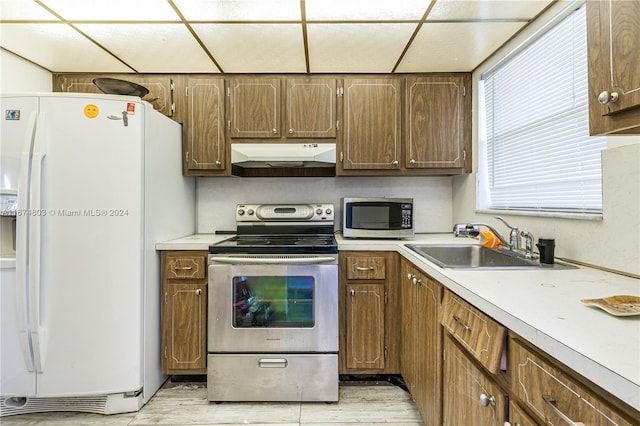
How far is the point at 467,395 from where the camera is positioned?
1086mm

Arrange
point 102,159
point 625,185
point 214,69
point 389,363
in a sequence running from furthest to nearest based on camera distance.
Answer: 1. point 214,69
2. point 389,363
3. point 102,159
4. point 625,185

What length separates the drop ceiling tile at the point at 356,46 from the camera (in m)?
1.81

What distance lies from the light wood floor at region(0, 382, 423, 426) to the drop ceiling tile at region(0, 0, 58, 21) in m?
2.18

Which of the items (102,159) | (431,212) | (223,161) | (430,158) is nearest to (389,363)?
(431,212)

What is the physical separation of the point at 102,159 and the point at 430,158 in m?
2.13

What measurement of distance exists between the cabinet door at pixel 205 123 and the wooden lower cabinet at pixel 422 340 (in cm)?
156

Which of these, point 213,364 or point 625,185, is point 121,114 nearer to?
point 213,364

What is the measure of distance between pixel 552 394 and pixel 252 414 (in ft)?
5.32

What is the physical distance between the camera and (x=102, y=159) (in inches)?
69.4

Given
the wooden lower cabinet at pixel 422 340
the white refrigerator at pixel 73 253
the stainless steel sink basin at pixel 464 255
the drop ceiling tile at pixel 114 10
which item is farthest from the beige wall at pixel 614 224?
the white refrigerator at pixel 73 253

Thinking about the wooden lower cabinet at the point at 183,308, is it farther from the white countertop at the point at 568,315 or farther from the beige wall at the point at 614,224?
the beige wall at the point at 614,224

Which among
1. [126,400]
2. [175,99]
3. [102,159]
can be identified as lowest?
[126,400]

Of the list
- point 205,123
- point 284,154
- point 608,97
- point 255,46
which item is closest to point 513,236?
point 608,97

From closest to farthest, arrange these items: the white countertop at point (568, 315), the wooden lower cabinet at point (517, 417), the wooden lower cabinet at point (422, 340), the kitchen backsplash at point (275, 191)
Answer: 1. the white countertop at point (568, 315)
2. the wooden lower cabinet at point (517, 417)
3. the wooden lower cabinet at point (422, 340)
4. the kitchen backsplash at point (275, 191)
